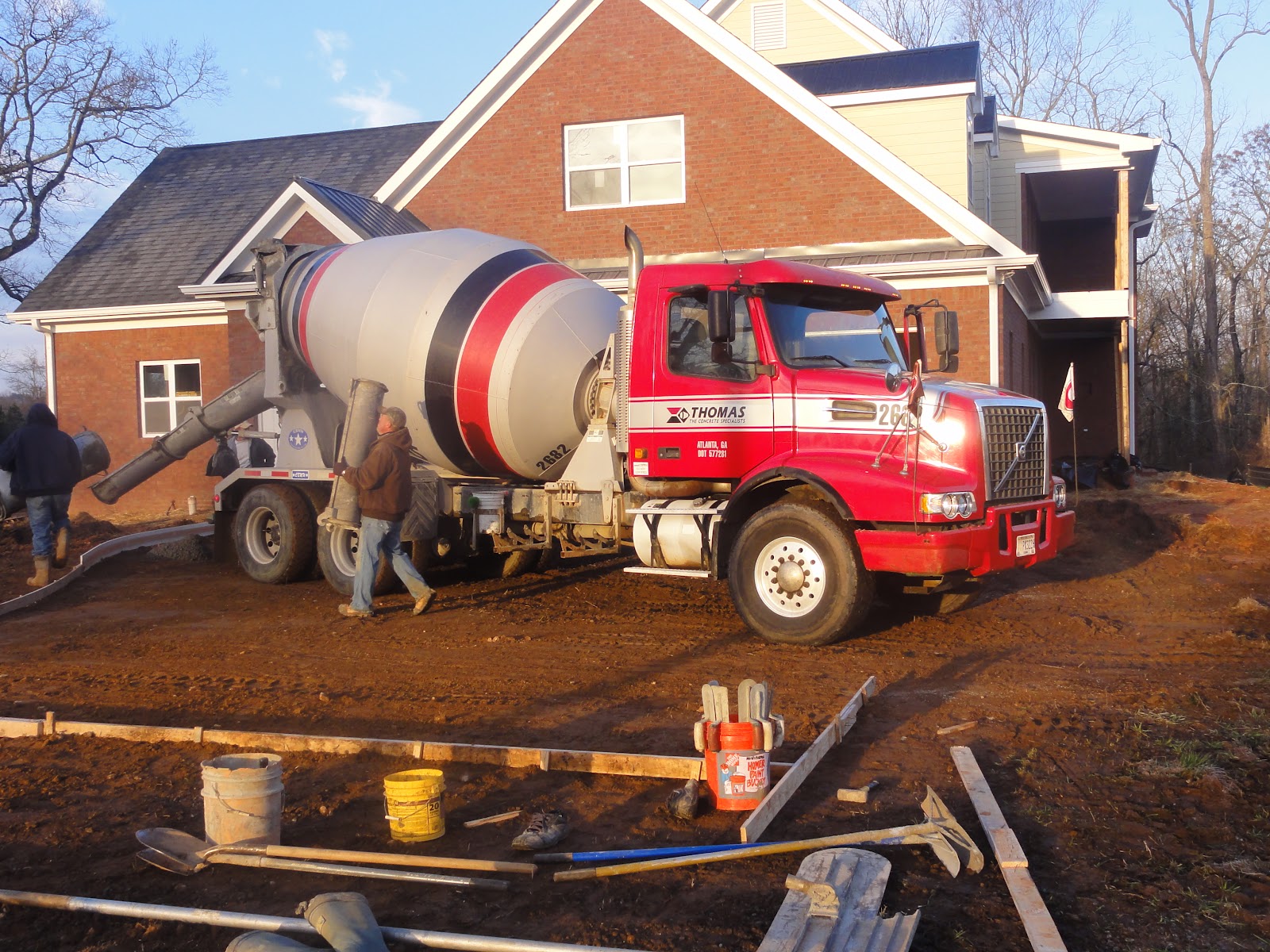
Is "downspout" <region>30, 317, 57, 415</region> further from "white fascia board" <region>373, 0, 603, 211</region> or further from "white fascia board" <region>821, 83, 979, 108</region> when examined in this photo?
"white fascia board" <region>821, 83, 979, 108</region>

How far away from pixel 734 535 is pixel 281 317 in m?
6.10

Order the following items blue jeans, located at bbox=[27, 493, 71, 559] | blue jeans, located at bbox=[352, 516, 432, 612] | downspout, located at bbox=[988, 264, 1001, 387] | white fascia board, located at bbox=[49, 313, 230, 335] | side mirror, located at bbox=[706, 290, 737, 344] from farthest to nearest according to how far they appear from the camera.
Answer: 1. white fascia board, located at bbox=[49, 313, 230, 335]
2. downspout, located at bbox=[988, 264, 1001, 387]
3. blue jeans, located at bbox=[27, 493, 71, 559]
4. blue jeans, located at bbox=[352, 516, 432, 612]
5. side mirror, located at bbox=[706, 290, 737, 344]

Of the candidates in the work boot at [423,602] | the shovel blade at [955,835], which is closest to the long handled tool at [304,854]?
the shovel blade at [955,835]

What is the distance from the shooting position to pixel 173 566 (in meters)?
14.1

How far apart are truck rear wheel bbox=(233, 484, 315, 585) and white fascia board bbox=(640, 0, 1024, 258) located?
34.7 feet

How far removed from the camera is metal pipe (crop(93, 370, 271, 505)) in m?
13.7

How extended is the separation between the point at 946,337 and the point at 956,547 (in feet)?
6.62

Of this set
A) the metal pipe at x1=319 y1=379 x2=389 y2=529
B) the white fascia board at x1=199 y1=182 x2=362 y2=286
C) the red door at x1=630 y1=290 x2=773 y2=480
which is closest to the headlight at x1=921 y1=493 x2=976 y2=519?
the red door at x1=630 y1=290 x2=773 y2=480

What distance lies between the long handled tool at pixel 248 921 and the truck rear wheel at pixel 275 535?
26.9 ft

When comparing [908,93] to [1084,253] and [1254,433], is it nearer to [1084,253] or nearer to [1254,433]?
[1084,253]

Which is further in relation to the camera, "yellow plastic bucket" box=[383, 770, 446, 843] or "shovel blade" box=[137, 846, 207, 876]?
"yellow plastic bucket" box=[383, 770, 446, 843]

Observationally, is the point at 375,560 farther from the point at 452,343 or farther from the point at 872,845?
the point at 872,845

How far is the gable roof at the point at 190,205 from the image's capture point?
75.9ft

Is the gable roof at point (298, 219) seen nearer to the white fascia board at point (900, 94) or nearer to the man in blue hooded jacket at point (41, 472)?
the man in blue hooded jacket at point (41, 472)
